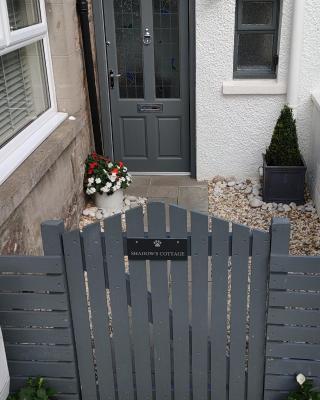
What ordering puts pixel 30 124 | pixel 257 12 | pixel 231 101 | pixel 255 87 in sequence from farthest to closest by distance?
pixel 231 101 → pixel 255 87 → pixel 257 12 → pixel 30 124

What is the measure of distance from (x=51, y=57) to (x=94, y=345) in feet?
10.1

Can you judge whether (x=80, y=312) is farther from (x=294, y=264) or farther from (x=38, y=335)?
(x=294, y=264)

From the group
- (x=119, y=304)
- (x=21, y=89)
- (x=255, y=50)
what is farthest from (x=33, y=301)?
(x=255, y=50)

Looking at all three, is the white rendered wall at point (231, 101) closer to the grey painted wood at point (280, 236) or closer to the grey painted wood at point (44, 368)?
the grey painted wood at point (280, 236)

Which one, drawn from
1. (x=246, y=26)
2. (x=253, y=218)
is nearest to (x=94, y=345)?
(x=253, y=218)

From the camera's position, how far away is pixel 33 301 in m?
2.46

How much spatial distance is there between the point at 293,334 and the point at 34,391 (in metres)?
1.37

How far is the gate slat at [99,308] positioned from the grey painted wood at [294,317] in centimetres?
83

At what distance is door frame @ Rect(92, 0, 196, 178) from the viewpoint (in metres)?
5.41

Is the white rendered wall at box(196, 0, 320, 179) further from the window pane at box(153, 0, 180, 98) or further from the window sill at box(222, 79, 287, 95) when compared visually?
the window pane at box(153, 0, 180, 98)

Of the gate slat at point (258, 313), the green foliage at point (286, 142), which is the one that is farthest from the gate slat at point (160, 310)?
the green foliage at point (286, 142)

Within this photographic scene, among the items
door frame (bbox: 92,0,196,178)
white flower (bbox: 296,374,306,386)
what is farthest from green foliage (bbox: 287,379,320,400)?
door frame (bbox: 92,0,196,178)

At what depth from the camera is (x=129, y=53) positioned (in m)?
5.64

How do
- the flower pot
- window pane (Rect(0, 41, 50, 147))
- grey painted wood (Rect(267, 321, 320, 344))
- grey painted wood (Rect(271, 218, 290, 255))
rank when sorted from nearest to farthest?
grey painted wood (Rect(271, 218, 290, 255)), grey painted wood (Rect(267, 321, 320, 344)), window pane (Rect(0, 41, 50, 147)), the flower pot
